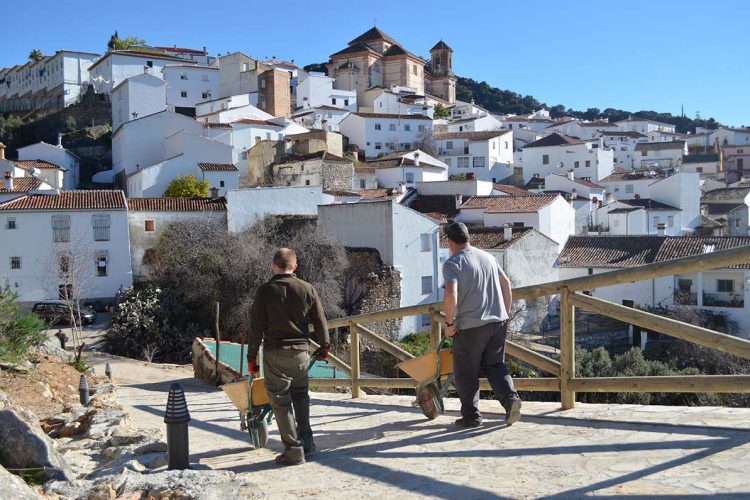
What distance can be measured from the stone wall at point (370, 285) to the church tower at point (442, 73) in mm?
73430

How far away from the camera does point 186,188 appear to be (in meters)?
43.1

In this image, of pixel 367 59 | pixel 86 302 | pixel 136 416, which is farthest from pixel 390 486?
pixel 367 59

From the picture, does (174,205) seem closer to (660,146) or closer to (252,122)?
(252,122)

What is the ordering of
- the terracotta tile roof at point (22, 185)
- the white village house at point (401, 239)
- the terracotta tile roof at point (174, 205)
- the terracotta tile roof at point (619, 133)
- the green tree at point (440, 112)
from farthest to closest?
the terracotta tile roof at point (619, 133), the green tree at point (440, 112), the terracotta tile roof at point (174, 205), the terracotta tile roof at point (22, 185), the white village house at point (401, 239)

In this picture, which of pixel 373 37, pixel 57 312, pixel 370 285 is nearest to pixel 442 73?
pixel 373 37

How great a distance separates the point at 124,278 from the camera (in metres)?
35.2

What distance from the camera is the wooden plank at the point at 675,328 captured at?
466 cm

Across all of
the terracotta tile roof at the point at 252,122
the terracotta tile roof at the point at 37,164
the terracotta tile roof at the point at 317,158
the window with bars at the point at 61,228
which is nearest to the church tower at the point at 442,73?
the terracotta tile roof at the point at 252,122

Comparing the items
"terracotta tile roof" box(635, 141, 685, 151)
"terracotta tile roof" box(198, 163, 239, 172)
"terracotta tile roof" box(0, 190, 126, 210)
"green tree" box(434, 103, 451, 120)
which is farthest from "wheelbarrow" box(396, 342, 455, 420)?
→ "terracotta tile roof" box(635, 141, 685, 151)

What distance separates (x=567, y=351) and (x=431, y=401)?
3.92 ft

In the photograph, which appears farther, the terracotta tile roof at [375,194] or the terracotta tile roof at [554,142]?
the terracotta tile roof at [554,142]

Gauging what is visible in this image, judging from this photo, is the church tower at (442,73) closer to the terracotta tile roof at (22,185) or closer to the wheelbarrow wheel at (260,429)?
the terracotta tile roof at (22,185)

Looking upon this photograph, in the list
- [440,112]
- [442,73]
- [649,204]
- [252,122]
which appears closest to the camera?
[649,204]

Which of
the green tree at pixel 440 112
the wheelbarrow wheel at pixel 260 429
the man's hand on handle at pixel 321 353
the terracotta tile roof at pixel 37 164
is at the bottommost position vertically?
the wheelbarrow wheel at pixel 260 429
